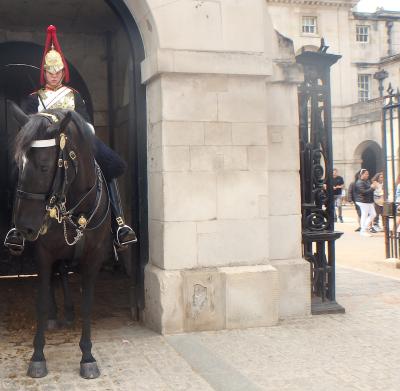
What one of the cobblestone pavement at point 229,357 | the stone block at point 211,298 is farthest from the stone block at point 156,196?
the cobblestone pavement at point 229,357

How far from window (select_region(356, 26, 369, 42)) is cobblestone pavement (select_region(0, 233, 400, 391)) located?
43.4 metres

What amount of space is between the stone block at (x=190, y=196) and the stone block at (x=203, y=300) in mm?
582

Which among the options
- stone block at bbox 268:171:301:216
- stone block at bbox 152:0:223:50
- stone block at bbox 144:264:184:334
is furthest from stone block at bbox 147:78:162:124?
stone block at bbox 144:264:184:334

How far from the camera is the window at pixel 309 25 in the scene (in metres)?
43.8

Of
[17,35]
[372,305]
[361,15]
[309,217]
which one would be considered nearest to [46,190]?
[309,217]

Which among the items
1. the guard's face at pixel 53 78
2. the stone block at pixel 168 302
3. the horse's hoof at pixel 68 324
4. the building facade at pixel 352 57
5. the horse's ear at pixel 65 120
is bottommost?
the horse's hoof at pixel 68 324

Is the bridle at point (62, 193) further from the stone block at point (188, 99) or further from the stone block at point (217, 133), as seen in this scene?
the stone block at point (217, 133)

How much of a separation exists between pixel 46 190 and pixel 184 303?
2217 millimetres

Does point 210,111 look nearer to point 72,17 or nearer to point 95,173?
point 95,173

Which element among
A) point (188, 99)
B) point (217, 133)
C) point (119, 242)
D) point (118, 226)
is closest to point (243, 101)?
point (217, 133)

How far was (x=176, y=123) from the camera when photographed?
5.94 metres

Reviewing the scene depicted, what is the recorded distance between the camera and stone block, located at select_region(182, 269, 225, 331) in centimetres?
591

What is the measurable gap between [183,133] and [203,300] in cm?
171

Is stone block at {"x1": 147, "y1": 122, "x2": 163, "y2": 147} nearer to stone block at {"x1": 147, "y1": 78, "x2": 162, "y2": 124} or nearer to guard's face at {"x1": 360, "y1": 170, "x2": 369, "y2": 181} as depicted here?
stone block at {"x1": 147, "y1": 78, "x2": 162, "y2": 124}
